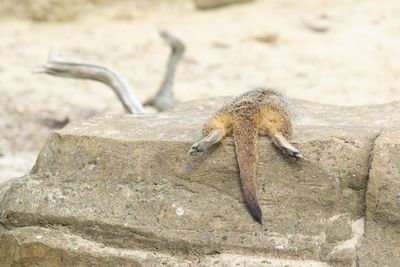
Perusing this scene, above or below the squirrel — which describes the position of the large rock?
below

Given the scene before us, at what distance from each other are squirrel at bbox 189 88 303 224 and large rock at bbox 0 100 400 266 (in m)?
0.05

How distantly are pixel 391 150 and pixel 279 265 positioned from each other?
533 mm

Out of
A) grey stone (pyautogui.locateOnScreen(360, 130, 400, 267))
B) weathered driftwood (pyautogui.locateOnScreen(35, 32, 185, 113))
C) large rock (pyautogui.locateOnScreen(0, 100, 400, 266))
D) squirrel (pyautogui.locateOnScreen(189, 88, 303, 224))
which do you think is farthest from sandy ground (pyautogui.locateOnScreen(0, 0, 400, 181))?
grey stone (pyautogui.locateOnScreen(360, 130, 400, 267))

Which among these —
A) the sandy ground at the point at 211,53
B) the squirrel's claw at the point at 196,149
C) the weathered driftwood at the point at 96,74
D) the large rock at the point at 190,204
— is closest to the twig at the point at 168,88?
the sandy ground at the point at 211,53

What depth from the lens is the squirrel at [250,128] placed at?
3084mm

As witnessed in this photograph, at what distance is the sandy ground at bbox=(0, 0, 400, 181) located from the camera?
6988 millimetres

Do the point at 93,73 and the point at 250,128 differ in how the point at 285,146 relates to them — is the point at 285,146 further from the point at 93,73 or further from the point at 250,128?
the point at 93,73

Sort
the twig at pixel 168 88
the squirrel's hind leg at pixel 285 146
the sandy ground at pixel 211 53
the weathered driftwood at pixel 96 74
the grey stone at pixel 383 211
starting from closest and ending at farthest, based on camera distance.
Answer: the grey stone at pixel 383 211 < the squirrel's hind leg at pixel 285 146 < the weathered driftwood at pixel 96 74 < the twig at pixel 168 88 < the sandy ground at pixel 211 53

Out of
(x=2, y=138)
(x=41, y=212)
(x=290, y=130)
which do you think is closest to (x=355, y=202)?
(x=290, y=130)

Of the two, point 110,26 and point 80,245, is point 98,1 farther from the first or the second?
point 80,245

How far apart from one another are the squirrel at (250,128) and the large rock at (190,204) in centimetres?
5

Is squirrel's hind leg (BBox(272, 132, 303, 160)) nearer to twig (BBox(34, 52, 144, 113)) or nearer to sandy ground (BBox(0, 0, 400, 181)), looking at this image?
twig (BBox(34, 52, 144, 113))

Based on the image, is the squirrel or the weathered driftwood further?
the weathered driftwood

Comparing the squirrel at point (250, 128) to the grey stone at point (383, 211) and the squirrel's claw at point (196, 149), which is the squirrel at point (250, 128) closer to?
the squirrel's claw at point (196, 149)
